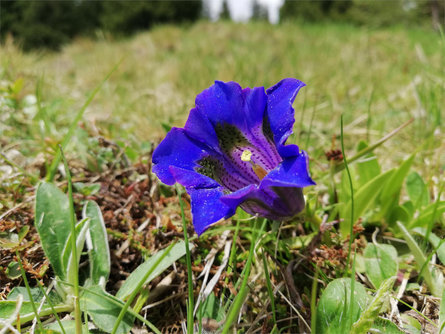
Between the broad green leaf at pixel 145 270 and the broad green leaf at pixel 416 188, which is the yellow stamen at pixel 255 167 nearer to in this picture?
the broad green leaf at pixel 145 270

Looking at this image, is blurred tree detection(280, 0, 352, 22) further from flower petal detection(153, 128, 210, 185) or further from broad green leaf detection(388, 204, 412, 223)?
flower petal detection(153, 128, 210, 185)

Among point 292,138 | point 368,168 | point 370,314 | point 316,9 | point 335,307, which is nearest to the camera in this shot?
point 370,314

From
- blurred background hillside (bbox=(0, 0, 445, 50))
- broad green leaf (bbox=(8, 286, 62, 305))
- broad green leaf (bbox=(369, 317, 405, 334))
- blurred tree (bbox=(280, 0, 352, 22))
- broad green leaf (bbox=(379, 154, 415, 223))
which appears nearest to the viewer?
broad green leaf (bbox=(369, 317, 405, 334))

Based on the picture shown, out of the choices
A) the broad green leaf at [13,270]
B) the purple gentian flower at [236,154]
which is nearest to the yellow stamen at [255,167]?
the purple gentian flower at [236,154]

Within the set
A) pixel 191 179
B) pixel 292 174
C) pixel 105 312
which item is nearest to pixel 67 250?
A: pixel 105 312

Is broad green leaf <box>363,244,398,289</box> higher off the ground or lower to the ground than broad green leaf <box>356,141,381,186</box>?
lower

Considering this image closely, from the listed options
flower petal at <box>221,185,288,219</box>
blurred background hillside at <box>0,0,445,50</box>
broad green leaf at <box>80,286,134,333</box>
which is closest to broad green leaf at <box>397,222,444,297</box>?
flower petal at <box>221,185,288,219</box>

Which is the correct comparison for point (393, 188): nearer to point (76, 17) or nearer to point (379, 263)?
point (379, 263)

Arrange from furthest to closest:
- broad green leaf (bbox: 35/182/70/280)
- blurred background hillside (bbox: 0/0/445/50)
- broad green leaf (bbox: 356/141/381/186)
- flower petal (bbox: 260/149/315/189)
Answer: blurred background hillside (bbox: 0/0/445/50) < broad green leaf (bbox: 356/141/381/186) < broad green leaf (bbox: 35/182/70/280) < flower petal (bbox: 260/149/315/189)
